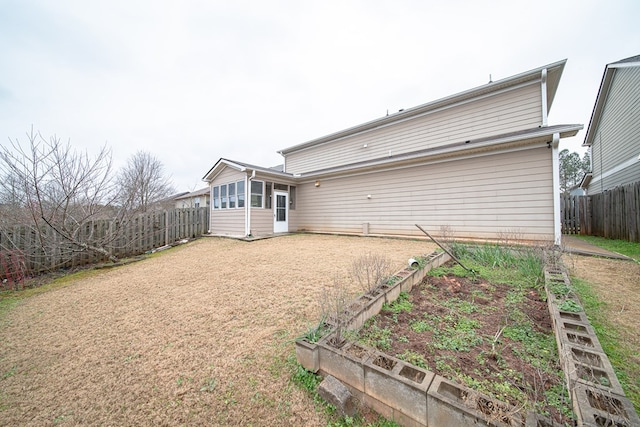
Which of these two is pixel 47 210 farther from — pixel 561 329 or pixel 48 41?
pixel 561 329

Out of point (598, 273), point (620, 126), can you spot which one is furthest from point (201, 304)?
point (620, 126)

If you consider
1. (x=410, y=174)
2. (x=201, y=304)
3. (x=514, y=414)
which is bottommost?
(x=201, y=304)

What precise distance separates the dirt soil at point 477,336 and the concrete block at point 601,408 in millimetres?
152

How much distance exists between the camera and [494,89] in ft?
26.8

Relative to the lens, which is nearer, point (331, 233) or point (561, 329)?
point (561, 329)

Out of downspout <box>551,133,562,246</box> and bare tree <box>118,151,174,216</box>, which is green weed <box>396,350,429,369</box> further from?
bare tree <box>118,151,174,216</box>

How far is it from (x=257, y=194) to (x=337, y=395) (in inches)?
369

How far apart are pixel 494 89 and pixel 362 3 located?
18.9 ft

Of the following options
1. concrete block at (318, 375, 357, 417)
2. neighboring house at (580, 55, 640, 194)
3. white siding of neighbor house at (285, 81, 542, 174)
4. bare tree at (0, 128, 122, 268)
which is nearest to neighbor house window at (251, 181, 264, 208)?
white siding of neighbor house at (285, 81, 542, 174)

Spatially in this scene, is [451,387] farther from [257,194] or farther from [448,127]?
[448,127]

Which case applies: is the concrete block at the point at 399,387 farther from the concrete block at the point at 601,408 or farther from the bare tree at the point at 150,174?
the bare tree at the point at 150,174

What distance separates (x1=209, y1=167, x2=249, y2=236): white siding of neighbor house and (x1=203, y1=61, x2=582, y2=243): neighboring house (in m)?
0.05

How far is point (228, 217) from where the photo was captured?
1061cm

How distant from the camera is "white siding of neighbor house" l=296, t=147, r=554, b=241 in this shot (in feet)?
21.1
